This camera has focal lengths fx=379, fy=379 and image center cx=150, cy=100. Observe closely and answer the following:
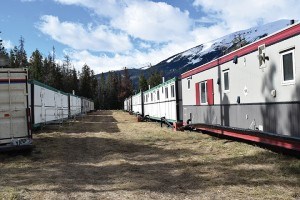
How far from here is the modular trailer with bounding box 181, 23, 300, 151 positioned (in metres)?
8.23

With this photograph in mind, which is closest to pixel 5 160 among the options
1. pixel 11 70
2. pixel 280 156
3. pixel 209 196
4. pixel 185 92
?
pixel 11 70

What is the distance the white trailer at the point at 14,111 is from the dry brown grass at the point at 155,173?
20.6 inches

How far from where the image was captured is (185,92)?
59.0ft

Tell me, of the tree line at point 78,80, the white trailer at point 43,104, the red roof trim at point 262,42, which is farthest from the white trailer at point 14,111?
the tree line at point 78,80

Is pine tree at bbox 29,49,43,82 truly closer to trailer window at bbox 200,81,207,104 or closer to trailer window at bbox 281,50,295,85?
trailer window at bbox 200,81,207,104

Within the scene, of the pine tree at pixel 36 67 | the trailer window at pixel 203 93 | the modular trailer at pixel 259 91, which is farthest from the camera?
the pine tree at pixel 36 67

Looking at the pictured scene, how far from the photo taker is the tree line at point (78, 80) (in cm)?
9225

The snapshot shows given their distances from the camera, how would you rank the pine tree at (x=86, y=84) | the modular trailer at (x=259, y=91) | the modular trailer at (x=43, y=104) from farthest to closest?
the pine tree at (x=86, y=84), the modular trailer at (x=43, y=104), the modular trailer at (x=259, y=91)

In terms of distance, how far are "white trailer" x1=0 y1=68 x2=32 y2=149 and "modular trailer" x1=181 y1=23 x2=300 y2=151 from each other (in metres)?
6.28

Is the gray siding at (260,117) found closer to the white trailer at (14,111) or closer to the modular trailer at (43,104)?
the white trailer at (14,111)

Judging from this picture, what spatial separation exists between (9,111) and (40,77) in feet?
271

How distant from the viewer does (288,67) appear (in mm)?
8422

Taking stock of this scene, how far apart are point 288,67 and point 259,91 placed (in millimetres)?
1546

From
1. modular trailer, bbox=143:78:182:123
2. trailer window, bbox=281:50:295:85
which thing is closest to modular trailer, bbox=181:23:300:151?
trailer window, bbox=281:50:295:85
